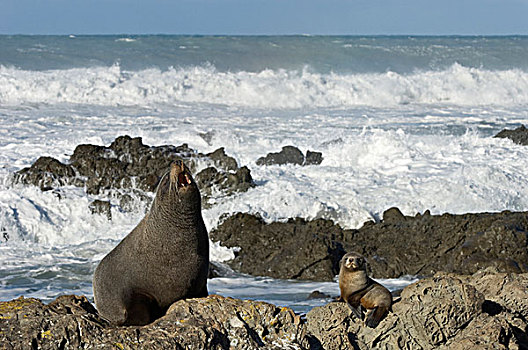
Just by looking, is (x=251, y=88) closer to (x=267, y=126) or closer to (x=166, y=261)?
(x=267, y=126)

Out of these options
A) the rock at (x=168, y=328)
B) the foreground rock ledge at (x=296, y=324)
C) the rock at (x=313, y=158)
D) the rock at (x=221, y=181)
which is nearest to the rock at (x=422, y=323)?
the foreground rock ledge at (x=296, y=324)

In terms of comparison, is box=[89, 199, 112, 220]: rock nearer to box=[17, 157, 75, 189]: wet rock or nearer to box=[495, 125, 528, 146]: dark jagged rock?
box=[17, 157, 75, 189]: wet rock

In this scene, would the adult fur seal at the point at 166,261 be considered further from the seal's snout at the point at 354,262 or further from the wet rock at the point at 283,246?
the wet rock at the point at 283,246

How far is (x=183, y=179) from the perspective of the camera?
13.7 feet

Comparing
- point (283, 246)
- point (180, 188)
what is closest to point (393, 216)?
point (283, 246)

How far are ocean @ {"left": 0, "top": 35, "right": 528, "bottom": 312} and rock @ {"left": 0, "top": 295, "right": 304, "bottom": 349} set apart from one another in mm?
4454

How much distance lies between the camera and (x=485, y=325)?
4559 millimetres

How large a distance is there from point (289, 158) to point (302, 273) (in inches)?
308

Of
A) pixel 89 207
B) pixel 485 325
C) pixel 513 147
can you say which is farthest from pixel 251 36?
pixel 485 325

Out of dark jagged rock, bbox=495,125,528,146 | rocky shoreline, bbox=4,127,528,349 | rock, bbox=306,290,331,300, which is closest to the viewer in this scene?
rocky shoreline, bbox=4,127,528,349

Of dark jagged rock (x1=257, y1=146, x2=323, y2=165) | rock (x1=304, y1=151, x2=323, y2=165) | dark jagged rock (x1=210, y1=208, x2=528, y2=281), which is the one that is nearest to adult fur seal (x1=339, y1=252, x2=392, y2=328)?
dark jagged rock (x1=210, y1=208, x2=528, y2=281)

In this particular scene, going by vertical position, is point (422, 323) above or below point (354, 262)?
Result: below

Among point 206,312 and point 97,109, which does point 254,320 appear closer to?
point 206,312

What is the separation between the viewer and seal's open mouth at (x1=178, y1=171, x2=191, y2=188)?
164 inches
